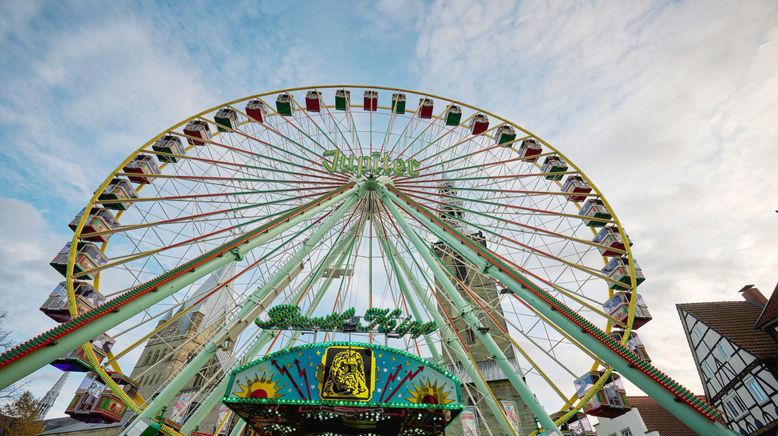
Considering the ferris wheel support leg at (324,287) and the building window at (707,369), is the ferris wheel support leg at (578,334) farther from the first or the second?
the building window at (707,369)

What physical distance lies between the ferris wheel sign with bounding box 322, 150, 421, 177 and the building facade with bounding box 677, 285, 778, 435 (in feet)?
62.8

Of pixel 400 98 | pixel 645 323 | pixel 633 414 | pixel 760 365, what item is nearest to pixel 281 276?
pixel 400 98

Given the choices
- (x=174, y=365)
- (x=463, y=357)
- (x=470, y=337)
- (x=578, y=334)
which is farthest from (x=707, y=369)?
(x=174, y=365)

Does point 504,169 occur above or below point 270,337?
above

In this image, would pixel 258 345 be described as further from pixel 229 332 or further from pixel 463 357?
pixel 463 357

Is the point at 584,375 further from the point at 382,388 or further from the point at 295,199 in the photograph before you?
the point at 295,199

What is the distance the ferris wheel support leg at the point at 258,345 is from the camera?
12943 millimetres

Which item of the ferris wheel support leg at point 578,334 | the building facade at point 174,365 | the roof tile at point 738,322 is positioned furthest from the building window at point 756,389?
the building facade at point 174,365

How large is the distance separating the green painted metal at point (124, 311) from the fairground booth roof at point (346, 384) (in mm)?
3667

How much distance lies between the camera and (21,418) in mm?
38188

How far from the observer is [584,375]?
15453 mm

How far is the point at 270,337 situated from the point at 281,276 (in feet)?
12.5

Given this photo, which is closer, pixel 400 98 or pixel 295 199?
pixel 295 199

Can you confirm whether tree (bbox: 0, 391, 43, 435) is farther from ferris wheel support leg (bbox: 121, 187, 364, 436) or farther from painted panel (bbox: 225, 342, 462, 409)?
painted panel (bbox: 225, 342, 462, 409)
